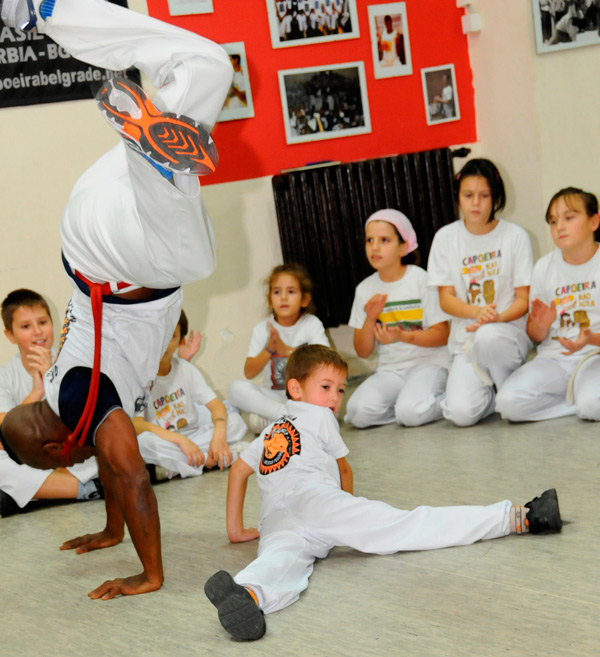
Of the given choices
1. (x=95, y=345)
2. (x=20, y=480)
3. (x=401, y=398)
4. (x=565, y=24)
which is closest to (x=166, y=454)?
(x=20, y=480)

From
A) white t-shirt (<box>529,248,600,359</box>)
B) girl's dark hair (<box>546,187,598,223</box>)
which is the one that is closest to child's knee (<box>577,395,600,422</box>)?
white t-shirt (<box>529,248,600,359</box>)

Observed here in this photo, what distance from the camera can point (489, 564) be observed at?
176 cm

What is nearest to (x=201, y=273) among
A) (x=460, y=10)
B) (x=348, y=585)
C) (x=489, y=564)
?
(x=348, y=585)

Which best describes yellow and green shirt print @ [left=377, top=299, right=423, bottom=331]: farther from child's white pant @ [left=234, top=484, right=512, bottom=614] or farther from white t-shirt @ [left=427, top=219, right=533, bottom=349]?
child's white pant @ [left=234, top=484, right=512, bottom=614]

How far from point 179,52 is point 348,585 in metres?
1.10

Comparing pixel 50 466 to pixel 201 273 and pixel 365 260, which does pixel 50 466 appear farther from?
pixel 365 260

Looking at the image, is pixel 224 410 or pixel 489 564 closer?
pixel 489 564

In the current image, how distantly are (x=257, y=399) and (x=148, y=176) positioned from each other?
1.77 m

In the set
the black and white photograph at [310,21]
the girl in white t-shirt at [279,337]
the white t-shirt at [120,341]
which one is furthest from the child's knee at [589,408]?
the black and white photograph at [310,21]

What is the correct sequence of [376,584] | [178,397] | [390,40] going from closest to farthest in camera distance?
[376,584], [178,397], [390,40]

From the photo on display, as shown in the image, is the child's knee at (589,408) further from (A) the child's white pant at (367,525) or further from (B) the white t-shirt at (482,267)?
(A) the child's white pant at (367,525)

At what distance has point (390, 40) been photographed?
12.4 ft

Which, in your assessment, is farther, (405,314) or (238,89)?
(238,89)

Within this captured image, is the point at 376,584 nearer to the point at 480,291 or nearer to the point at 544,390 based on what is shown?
the point at 544,390
